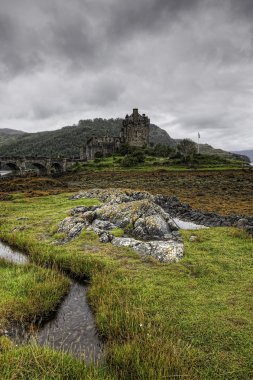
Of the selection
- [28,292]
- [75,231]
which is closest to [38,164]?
[75,231]

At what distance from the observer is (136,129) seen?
146750 millimetres

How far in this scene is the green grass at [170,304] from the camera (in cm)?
869

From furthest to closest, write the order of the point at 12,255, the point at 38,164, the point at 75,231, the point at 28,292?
1. the point at 38,164
2. the point at 75,231
3. the point at 12,255
4. the point at 28,292

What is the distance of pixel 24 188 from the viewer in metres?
62.5

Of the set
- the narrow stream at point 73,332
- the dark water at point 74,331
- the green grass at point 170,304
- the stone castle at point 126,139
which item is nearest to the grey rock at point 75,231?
the green grass at point 170,304

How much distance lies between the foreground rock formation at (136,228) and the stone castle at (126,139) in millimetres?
115141

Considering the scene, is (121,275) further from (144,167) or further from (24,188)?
(144,167)

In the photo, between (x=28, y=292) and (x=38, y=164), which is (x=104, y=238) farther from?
(x=38, y=164)

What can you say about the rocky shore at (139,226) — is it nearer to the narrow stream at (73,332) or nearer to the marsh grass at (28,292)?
the marsh grass at (28,292)

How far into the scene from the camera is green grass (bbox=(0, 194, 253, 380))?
869cm

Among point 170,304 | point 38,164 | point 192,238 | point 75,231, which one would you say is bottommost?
point 170,304

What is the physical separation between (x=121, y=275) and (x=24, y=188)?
171 ft

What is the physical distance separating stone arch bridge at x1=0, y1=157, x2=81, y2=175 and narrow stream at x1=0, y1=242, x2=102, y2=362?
318 feet

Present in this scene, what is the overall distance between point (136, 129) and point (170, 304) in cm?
13877
